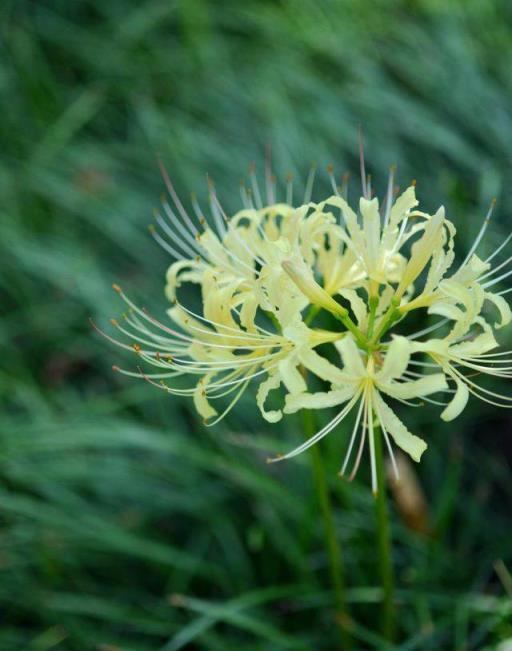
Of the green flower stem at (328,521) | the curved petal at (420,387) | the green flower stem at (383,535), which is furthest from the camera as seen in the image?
the green flower stem at (328,521)

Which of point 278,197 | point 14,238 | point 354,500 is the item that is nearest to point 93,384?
point 14,238

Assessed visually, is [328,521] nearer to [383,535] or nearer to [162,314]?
[383,535]

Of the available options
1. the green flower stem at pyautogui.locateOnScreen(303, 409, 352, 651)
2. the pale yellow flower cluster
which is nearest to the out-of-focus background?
the green flower stem at pyautogui.locateOnScreen(303, 409, 352, 651)

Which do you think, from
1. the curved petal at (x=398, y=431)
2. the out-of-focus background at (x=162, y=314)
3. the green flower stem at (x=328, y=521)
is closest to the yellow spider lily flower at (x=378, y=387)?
the curved petal at (x=398, y=431)

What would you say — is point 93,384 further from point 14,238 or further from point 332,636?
point 332,636

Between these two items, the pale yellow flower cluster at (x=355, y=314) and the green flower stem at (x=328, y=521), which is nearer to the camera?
the pale yellow flower cluster at (x=355, y=314)

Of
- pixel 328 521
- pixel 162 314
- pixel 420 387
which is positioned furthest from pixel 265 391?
pixel 162 314

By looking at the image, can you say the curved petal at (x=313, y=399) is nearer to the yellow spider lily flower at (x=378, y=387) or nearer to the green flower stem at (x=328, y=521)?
the yellow spider lily flower at (x=378, y=387)

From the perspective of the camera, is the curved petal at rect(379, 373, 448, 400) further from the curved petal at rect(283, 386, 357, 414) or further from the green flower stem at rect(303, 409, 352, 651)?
the green flower stem at rect(303, 409, 352, 651)
